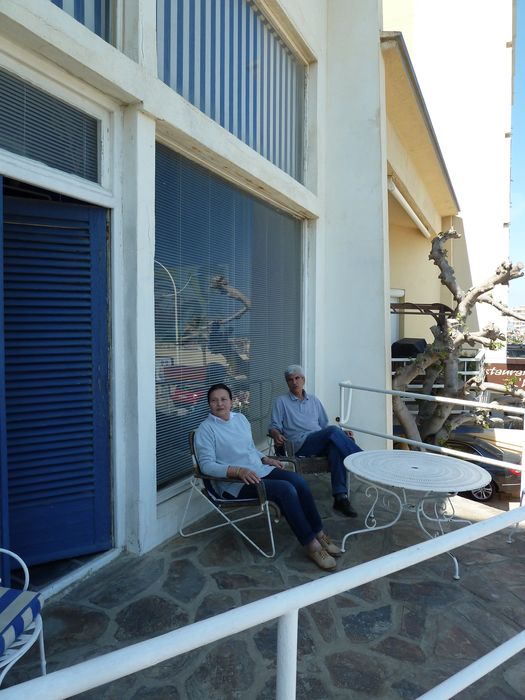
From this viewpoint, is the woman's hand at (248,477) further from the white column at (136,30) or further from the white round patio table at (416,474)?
the white column at (136,30)

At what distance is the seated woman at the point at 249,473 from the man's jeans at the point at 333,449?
57 cm

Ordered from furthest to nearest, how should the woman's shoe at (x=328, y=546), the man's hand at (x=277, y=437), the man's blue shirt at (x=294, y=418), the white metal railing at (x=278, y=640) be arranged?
the man's blue shirt at (x=294, y=418) < the man's hand at (x=277, y=437) < the woman's shoe at (x=328, y=546) < the white metal railing at (x=278, y=640)

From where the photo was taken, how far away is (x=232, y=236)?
13.5 ft

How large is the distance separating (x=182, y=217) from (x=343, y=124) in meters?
3.11

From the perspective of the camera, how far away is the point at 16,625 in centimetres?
151

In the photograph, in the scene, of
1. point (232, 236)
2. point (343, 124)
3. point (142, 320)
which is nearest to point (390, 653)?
point (142, 320)

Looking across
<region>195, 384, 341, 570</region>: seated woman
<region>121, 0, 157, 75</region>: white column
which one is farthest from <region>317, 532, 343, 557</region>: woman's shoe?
<region>121, 0, 157, 75</region>: white column

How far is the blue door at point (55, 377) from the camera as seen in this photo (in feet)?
8.10

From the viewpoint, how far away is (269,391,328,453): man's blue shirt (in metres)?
3.95

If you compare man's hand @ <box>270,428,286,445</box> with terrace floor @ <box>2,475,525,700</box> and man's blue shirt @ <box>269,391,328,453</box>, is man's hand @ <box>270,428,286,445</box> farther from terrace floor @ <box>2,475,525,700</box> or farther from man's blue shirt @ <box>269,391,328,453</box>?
terrace floor @ <box>2,475,525,700</box>

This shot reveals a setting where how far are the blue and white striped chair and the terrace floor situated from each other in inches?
19.3

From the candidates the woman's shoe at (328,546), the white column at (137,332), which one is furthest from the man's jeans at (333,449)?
the white column at (137,332)

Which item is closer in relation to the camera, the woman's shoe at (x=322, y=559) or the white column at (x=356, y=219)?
the woman's shoe at (x=322, y=559)

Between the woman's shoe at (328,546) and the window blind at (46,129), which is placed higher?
the window blind at (46,129)
